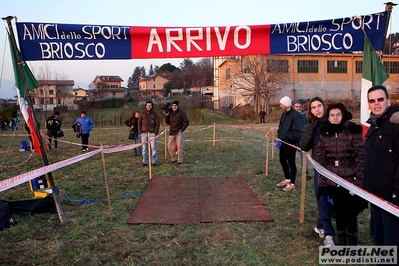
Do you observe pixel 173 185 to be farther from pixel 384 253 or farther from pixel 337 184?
pixel 384 253

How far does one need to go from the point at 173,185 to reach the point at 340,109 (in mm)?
4441

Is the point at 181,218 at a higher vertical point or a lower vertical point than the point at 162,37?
lower

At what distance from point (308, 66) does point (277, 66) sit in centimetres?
622

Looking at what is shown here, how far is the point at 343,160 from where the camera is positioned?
3.83 m

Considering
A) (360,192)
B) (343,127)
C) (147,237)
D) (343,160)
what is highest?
(343,127)

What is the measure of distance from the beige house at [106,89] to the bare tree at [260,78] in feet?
111

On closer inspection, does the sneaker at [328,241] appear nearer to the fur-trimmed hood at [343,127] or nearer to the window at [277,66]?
the fur-trimmed hood at [343,127]

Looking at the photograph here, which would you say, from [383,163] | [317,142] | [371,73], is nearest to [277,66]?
[371,73]

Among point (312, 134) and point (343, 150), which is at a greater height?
point (312, 134)

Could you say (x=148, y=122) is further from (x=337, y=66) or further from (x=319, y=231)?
(x=337, y=66)

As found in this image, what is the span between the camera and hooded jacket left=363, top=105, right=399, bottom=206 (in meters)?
2.80

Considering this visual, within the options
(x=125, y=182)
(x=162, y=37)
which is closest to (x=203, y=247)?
(x=162, y=37)

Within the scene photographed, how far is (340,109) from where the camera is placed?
381 centimetres

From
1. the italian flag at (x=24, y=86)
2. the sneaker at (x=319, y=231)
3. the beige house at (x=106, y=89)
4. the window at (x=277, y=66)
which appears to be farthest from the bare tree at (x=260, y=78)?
the beige house at (x=106, y=89)
